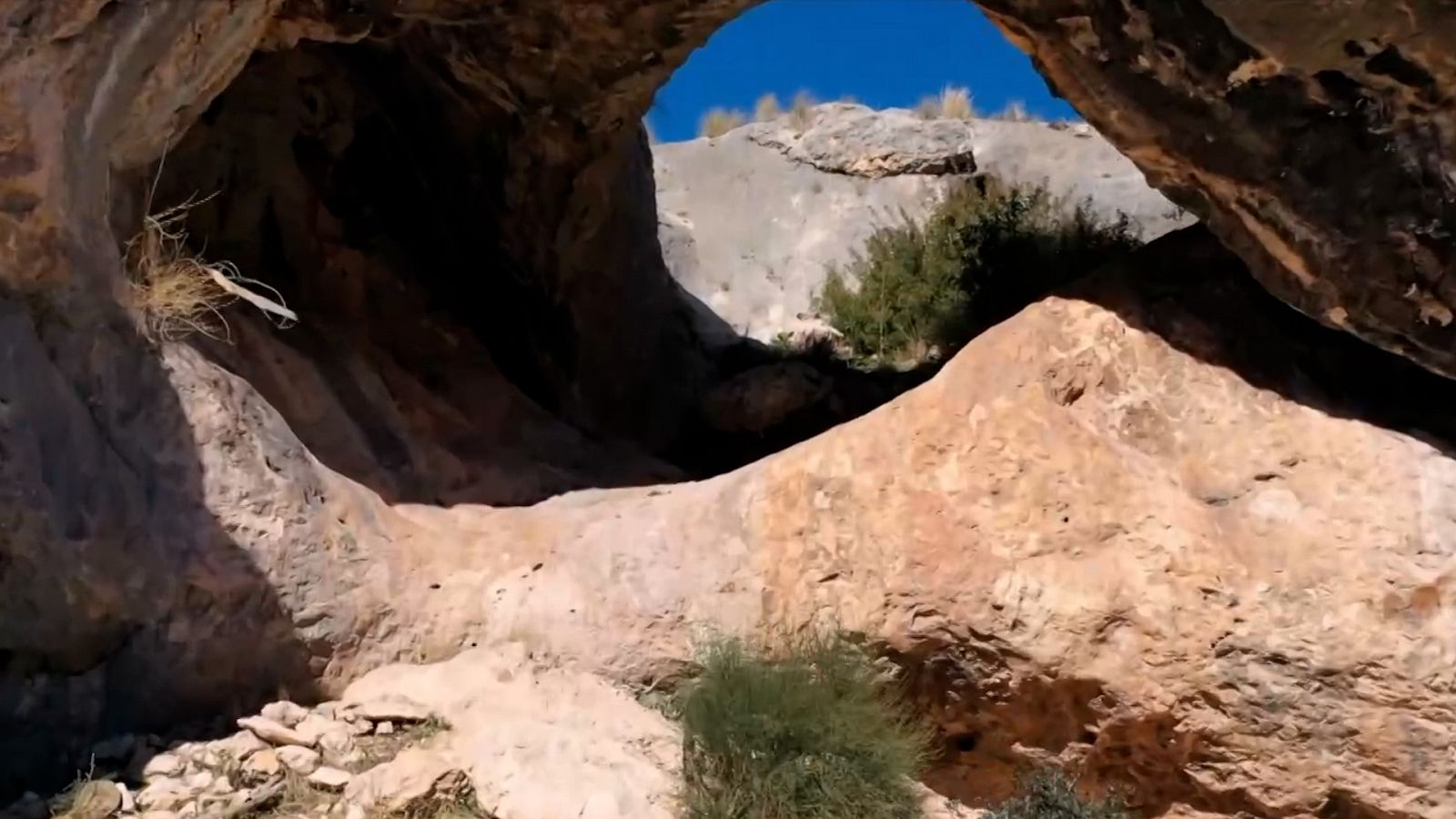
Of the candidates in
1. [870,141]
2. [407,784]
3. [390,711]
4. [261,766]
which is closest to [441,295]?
[390,711]

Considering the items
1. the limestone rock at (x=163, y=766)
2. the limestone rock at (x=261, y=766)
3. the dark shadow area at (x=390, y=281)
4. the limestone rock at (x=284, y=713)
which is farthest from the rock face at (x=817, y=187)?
the limestone rock at (x=163, y=766)

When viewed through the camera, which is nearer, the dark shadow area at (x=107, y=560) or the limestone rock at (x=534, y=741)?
the dark shadow area at (x=107, y=560)

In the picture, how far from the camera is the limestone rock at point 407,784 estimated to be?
325cm

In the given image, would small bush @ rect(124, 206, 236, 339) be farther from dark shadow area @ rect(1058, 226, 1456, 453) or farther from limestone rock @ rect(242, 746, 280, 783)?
dark shadow area @ rect(1058, 226, 1456, 453)

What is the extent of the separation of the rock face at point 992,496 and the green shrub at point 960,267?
7.47 feet

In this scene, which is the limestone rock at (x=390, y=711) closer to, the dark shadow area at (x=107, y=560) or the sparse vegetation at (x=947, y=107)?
the dark shadow area at (x=107, y=560)

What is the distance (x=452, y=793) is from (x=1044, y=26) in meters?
2.82

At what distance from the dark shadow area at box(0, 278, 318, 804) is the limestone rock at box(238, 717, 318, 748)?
112 mm

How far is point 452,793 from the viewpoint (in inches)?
131

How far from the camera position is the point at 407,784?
10.8 ft

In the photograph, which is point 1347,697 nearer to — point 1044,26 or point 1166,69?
point 1166,69

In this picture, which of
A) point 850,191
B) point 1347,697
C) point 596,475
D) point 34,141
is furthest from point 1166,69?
point 850,191

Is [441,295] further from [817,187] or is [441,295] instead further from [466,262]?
[817,187]

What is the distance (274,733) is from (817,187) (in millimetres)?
8822
